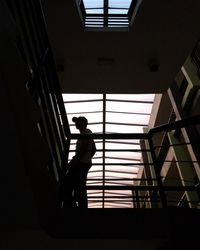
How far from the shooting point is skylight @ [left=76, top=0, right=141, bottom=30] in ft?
16.1

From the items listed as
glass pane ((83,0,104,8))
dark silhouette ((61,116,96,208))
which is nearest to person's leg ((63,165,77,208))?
dark silhouette ((61,116,96,208))

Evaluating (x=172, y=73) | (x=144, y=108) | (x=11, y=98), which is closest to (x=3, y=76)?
(x=11, y=98)

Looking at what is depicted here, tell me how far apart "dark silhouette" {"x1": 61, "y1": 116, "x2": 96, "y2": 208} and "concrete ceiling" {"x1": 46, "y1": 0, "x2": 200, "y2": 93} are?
2.23m

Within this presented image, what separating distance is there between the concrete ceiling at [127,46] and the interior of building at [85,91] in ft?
0.06

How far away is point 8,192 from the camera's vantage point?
1.85m

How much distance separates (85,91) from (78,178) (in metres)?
3.68

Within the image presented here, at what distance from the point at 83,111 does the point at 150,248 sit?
1088 centimetres

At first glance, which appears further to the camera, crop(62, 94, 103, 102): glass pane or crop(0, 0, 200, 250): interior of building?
crop(62, 94, 103, 102): glass pane

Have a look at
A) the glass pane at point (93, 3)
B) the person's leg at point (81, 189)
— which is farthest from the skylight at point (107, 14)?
the person's leg at point (81, 189)

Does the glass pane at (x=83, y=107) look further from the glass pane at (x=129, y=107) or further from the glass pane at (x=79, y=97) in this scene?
the glass pane at (x=129, y=107)

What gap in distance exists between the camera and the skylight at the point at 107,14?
16.1 ft

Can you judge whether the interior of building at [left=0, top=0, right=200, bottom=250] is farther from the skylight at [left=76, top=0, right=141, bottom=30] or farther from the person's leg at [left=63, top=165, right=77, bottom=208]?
the person's leg at [left=63, top=165, right=77, bottom=208]

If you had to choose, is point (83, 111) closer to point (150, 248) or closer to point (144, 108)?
point (144, 108)

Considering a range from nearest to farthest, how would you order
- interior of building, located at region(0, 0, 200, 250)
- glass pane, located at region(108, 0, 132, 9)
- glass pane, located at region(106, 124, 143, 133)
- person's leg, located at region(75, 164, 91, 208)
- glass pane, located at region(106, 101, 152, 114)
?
interior of building, located at region(0, 0, 200, 250) < person's leg, located at region(75, 164, 91, 208) < glass pane, located at region(108, 0, 132, 9) < glass pane, located at region(106, 101, 152, 114) < glass pane, located at region(106, 124, 143, 133)
